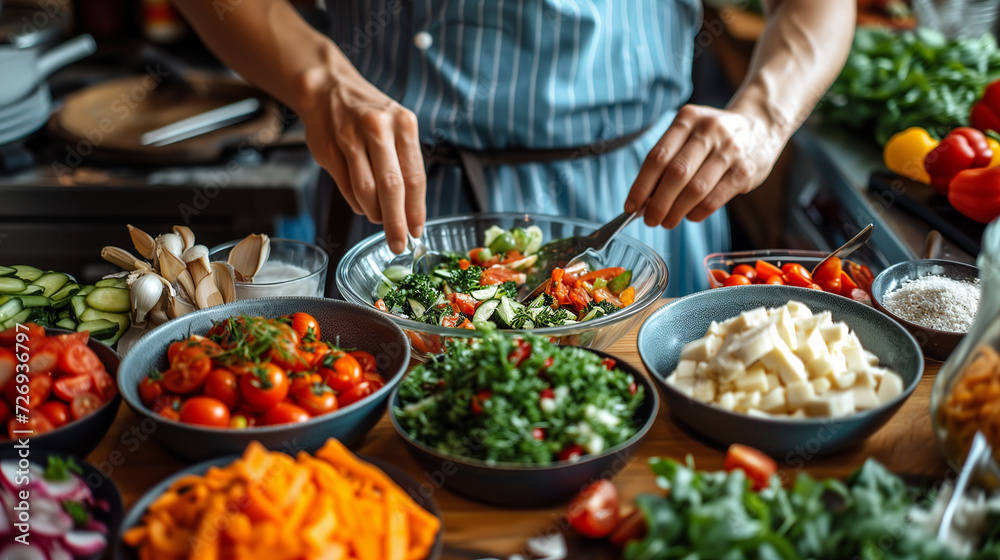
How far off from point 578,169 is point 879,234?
88 cm

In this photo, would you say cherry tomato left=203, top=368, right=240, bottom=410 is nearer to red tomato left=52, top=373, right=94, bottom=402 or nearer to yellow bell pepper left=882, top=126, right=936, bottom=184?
red tomato left=52, top=373, right=94, bottom=402

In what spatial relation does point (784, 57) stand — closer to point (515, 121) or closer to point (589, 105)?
point (589, 105)

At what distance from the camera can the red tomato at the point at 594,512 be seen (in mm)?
908

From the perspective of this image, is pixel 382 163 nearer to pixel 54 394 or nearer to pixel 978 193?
pixel 54 394

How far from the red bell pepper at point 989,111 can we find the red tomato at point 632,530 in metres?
1.95

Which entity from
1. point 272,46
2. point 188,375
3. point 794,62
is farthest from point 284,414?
point 794,62

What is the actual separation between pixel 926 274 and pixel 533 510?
0.98 m

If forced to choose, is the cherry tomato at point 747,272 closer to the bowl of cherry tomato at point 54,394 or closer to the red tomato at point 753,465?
the red tomato at point 753,465

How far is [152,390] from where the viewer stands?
1.04 m

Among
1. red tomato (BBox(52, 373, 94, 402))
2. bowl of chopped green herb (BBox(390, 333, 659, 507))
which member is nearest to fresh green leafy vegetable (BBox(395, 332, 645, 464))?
bowl of chopped green herb (BBox(390, 333, 659, 507))

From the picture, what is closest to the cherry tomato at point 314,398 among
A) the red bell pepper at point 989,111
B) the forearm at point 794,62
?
the forearm at point 794,62

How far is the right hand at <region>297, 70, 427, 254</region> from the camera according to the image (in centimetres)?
140

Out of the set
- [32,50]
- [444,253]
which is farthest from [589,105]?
[32,50]

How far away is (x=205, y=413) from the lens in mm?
989
